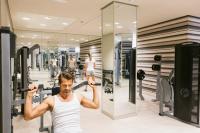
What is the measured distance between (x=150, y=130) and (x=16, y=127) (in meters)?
2.89

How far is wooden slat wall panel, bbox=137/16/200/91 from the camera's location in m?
5.66

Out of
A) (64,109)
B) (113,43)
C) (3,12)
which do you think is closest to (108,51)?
(113,43)

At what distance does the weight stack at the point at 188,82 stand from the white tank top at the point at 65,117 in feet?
10.6

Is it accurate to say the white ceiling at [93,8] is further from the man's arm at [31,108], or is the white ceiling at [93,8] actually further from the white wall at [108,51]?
the man's arm at [31,108]

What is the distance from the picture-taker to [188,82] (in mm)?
4152

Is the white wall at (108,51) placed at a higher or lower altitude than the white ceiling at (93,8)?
lower

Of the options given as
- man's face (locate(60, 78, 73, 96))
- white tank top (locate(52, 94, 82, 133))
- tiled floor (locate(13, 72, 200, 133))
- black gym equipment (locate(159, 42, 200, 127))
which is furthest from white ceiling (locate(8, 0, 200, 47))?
white tank top (locate(52, 94, 82, 133))

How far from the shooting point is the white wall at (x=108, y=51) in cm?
457

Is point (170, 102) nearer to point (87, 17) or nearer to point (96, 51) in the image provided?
point (87, 17)

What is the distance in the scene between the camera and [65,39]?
1053cm

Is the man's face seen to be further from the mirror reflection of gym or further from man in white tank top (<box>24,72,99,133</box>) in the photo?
the mirror reflection of gym

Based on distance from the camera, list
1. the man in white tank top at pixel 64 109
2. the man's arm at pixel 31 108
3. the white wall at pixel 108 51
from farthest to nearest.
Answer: the white wall at pixel 108 51 → the man in white tank top at pixel 64 109 → the man's arm at pixel 31 108

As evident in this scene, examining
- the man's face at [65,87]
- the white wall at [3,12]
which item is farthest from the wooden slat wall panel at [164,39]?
the white wall at [3,12]

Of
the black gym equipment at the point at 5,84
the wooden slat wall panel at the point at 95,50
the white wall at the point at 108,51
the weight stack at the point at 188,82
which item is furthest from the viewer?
the wooden slat wall panel at the point at 95,50
